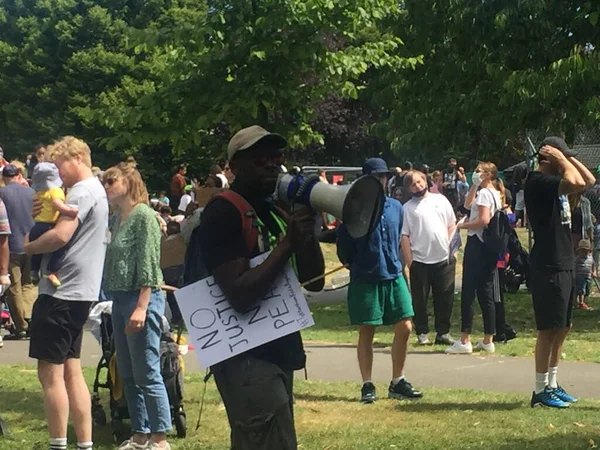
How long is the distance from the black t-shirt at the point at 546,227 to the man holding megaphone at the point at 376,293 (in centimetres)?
114

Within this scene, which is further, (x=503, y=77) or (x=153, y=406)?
(x=503, y=77)

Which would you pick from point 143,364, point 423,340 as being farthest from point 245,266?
point 423,340

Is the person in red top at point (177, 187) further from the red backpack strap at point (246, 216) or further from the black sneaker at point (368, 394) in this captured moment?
the red backpack strap at point (246, 216)

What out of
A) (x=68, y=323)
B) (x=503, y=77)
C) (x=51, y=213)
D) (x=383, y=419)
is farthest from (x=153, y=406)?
Result: (x=503, y=77)

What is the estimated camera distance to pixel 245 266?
3.68 m

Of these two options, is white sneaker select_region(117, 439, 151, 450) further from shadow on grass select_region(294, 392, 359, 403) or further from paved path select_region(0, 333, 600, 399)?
paved path select_region(0, 333, 600, 399)

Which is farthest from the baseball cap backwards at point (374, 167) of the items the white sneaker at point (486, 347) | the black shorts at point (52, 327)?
the white sneaker at point (486, 347)

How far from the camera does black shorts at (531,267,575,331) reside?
688 cm

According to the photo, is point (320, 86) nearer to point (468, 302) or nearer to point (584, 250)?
point (468, 302)

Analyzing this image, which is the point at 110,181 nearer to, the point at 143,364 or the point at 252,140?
the point at 143,364

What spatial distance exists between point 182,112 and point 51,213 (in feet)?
5.87

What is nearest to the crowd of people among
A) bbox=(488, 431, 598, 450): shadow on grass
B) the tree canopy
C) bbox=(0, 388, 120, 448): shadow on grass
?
bbox=(0, 388, 120, 448): shadow on grass

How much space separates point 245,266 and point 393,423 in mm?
3393

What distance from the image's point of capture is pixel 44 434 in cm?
661
